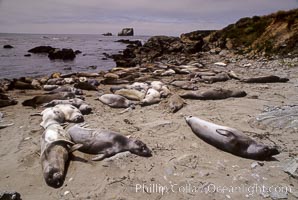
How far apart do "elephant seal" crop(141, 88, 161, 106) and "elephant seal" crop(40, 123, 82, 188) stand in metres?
2.87

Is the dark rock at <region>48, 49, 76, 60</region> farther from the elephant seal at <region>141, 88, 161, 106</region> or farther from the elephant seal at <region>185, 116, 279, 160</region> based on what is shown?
the elephant seal at <region>185, 116, 279, 160</region>

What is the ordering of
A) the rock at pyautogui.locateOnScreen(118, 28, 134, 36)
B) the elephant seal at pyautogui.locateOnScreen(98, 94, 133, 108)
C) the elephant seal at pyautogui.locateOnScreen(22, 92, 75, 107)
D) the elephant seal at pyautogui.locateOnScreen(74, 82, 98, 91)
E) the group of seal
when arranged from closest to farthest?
the group of seal
the elephant seal at pyautogui.locateOnScreen(98, 94, 133, 108)
the elephant seal at pyautogui.locateOnScreen(22, 92, 75, 107)
the elephant seal at pyautogui.locateOnScreen(74, 82, 98, 91)
the rock at pyautogui.locateOnScreen(118, 28, 134, 36)

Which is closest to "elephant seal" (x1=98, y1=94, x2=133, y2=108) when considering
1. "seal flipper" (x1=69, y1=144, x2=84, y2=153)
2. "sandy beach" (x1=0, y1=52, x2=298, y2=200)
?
"sandy beach" (x1=0, y1=52, x2=298, y2=200)

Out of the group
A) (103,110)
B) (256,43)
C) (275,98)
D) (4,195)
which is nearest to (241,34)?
(256,43)

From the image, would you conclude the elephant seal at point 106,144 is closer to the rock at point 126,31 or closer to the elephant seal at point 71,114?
the elephant seal at point 71,114

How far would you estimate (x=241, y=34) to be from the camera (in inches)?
832

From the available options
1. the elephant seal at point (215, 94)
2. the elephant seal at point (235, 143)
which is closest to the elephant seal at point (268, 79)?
the elephant seal at point (215, 94)

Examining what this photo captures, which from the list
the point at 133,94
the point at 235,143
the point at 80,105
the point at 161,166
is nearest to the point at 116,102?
the point at 133,94

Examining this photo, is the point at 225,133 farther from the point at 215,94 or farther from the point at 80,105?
the point at 80,105

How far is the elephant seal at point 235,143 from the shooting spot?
3762 millimetres

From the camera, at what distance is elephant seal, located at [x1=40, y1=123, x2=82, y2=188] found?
11.3 ft

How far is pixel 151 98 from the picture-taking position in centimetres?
711

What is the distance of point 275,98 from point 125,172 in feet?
17.1

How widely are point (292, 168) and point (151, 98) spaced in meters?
4.32
